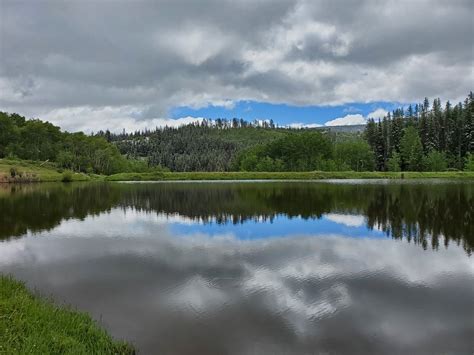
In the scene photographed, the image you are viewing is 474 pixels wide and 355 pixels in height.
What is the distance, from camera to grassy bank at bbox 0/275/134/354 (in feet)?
28.5

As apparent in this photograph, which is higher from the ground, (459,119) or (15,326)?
(459,119)

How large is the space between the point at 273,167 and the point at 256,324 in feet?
459

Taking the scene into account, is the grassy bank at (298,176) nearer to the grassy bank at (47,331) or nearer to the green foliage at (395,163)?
the green foliage at (395,163)

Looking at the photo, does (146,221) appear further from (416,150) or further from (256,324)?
(416,150)

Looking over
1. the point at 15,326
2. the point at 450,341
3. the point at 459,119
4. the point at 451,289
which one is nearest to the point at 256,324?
the point at 450,341

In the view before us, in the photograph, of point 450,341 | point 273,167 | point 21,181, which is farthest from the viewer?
point 273,167

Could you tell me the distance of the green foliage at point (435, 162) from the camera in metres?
127

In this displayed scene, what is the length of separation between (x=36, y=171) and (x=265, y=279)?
413 ft

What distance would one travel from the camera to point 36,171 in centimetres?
12362

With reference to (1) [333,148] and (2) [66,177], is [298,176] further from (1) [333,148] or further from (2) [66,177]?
(2) [66,177]

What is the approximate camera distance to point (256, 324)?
11.5m

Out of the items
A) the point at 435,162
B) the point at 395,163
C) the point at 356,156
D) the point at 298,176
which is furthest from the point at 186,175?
the point at 435,162

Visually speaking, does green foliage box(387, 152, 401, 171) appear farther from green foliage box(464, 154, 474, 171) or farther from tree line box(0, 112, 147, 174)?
tree line box(0, 112, 147, 174)

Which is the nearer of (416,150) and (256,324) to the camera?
(256,324)
